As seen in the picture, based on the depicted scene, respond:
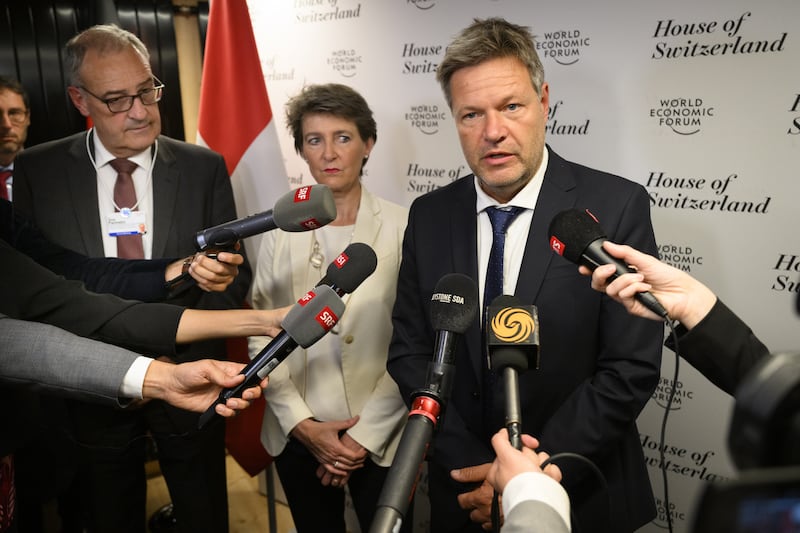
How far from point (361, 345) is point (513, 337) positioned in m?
1.03

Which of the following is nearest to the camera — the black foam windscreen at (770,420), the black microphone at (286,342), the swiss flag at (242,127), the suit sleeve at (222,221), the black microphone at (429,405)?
the black foam windscreen at (770,420)

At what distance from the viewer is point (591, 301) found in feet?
5.18

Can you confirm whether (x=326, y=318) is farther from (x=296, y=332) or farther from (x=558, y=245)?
(x=558, y=245)

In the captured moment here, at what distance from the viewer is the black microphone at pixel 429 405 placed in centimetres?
86

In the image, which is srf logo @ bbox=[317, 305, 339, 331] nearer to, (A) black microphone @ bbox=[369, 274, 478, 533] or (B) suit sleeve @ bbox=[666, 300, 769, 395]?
(A) black microphone @ bbox=[369, 274, 478, 533]

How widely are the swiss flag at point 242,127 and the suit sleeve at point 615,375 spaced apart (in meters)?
1.66

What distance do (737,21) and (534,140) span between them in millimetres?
901

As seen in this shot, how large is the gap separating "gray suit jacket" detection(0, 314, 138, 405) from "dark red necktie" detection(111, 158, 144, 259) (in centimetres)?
70

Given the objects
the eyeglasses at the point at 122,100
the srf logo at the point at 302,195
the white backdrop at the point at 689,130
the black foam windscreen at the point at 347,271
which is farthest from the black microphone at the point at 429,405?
the eyeglasses at the point at 122,100

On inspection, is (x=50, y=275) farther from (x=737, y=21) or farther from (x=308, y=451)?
(x=737, y=21)

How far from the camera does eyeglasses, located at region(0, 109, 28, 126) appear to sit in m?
3.00

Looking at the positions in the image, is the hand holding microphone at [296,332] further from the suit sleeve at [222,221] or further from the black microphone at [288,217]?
the suit sleeve at [222,221]

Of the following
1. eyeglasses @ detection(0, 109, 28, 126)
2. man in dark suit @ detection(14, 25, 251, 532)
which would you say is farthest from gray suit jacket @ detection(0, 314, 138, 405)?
eyeglasses @ detection(0, 109, 28, 126)

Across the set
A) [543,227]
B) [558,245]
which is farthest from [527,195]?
[558,245]
